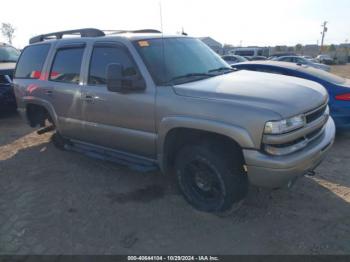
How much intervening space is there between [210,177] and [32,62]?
394 centimetres

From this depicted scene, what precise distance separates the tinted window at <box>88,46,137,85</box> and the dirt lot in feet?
4.82

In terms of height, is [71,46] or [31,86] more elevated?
[71,46]

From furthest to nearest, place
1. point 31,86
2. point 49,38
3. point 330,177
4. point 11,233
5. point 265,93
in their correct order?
point 49,38
point 31,86
point 330,177
point 11,233
point 265,93

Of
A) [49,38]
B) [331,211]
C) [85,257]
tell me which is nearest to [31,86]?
[49,38]

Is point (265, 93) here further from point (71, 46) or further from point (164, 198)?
point (71, 46)

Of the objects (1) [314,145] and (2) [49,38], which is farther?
(2) [49,38]

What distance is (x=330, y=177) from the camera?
457 centimetres

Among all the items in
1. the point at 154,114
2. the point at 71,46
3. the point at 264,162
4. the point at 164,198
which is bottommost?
the point at 164,198

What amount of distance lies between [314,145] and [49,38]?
4859 millimetres

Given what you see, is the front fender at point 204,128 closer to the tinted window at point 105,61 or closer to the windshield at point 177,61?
the windshield at point 177,61

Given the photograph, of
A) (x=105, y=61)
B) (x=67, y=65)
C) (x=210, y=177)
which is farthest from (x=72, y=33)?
(x=210, y=177)

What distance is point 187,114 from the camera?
3.43 meters

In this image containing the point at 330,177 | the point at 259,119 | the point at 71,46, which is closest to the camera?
the point at 259,119

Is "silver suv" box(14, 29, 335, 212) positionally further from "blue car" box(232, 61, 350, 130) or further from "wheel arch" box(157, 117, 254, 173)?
"blue car" box(232, 61, 350, 130)
